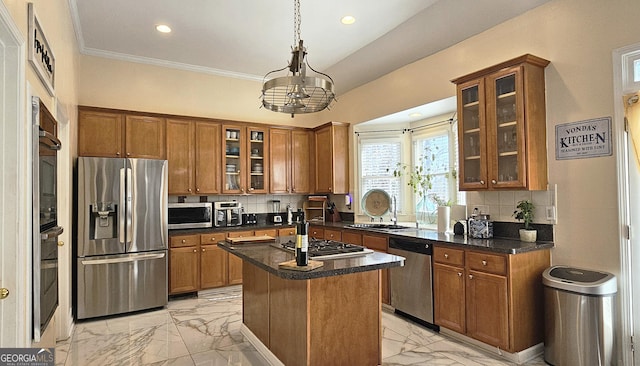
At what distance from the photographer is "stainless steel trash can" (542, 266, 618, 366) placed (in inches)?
100

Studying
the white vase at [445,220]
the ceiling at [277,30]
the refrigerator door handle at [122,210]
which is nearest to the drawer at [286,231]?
the refrigerator door handle at [122,210]

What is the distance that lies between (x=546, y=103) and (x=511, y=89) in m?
0.33

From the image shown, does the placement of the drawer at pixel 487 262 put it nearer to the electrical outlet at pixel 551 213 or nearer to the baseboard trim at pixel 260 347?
the electrical outlet at pixel 551 213

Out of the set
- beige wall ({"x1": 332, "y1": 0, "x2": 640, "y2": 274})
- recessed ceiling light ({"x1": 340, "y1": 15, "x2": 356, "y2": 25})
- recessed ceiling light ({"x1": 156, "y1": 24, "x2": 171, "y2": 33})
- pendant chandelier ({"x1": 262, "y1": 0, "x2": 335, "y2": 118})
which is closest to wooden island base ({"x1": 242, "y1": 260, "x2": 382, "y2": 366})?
pendant chandelier ({"x1": 262, "y1": 0, "x2": 335, "y2": 118})

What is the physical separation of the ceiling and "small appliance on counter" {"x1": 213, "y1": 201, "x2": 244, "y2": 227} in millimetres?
2067

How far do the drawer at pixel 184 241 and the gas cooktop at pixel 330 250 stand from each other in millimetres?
2009

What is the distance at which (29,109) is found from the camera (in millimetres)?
1915

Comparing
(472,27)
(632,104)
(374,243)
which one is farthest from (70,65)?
(632,104)

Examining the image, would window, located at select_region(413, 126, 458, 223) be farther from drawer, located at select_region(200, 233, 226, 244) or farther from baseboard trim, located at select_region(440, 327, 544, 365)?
drawer, located at select_region(200, 233, 226, 244)

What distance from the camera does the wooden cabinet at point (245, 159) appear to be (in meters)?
5.31

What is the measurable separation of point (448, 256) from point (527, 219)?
29.5 inches

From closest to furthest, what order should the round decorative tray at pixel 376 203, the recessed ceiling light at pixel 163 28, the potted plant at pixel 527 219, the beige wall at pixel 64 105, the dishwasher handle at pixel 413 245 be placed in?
the beige wall at pixel 64 105, the potted plant at pixel 527 219, the dishwasher handle at pixel 413 245, the recessed ceiling light at pixel 163 28, the round decorative tray at pixel 376 203

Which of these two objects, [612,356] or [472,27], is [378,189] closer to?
[472,27]

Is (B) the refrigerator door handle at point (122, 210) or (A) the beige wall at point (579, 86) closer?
(A) the beige wall at point (579, 86)
